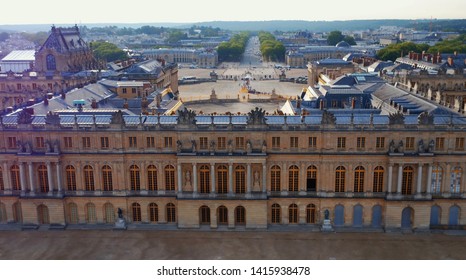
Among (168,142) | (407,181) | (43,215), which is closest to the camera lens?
(407,181)

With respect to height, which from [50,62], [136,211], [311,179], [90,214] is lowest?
[90,214]

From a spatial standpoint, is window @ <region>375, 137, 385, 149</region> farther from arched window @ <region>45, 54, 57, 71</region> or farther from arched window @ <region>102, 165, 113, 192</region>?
arched window @ <region>45, 54, 57, 71</region>

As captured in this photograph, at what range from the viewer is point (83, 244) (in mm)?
58625

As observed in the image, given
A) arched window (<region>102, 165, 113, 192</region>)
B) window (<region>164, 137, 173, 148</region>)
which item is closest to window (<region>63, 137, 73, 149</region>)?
arched window (<region>102, 165, 113, 192</region>)

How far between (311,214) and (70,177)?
30.3 meters

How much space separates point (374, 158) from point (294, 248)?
14547 mm

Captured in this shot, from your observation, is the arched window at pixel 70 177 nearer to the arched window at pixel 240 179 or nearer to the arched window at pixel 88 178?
the arched window at pixel 88 178

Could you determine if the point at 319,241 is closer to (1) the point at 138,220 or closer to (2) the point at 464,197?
(2) the point at 464,197

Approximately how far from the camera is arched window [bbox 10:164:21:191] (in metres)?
63.8

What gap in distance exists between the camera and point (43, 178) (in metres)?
63.6

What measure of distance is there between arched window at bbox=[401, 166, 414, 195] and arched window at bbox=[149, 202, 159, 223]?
30.2 meters

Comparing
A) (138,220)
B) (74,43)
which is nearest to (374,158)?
(138,220)

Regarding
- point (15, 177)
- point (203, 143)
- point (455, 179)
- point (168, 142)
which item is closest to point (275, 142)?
point (203, 143)

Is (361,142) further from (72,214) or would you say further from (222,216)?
(72,214)
